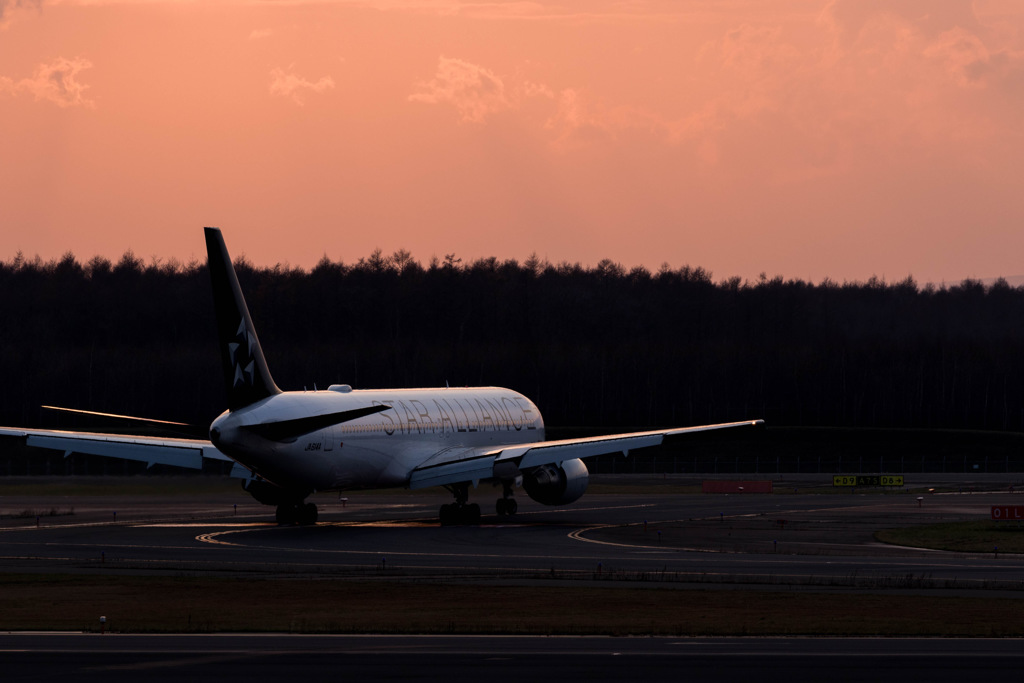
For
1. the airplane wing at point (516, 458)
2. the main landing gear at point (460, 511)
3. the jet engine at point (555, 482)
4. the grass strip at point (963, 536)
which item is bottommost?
the grass strip at point (963, 536)

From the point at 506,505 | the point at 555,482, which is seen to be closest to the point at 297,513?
the point at 506,505

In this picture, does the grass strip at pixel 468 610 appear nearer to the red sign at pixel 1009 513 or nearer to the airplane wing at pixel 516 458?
the airplane wing at pixel 516 458

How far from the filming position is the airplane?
4641 cm

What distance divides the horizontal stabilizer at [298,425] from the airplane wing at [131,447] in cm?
633

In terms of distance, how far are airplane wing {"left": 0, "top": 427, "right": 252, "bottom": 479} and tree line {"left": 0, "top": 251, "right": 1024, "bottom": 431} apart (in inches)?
2791

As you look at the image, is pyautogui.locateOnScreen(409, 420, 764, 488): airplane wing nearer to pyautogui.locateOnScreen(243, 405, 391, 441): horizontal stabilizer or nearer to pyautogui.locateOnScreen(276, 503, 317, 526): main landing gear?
pyautogui.locateOnScreen(276, 503, 317, 526): main landing gear

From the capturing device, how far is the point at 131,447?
5362cm

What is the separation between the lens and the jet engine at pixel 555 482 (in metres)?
54.9

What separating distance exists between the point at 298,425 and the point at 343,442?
12.0 ft

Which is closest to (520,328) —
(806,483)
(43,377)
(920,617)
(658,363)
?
(658,363)

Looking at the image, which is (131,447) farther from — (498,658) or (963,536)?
(498,658)

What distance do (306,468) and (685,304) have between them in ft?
329

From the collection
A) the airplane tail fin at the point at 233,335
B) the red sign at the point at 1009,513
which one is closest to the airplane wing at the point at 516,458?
the airplane tail fin at the point at 233,335

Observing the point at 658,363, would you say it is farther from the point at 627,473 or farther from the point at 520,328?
the point at 627,473
